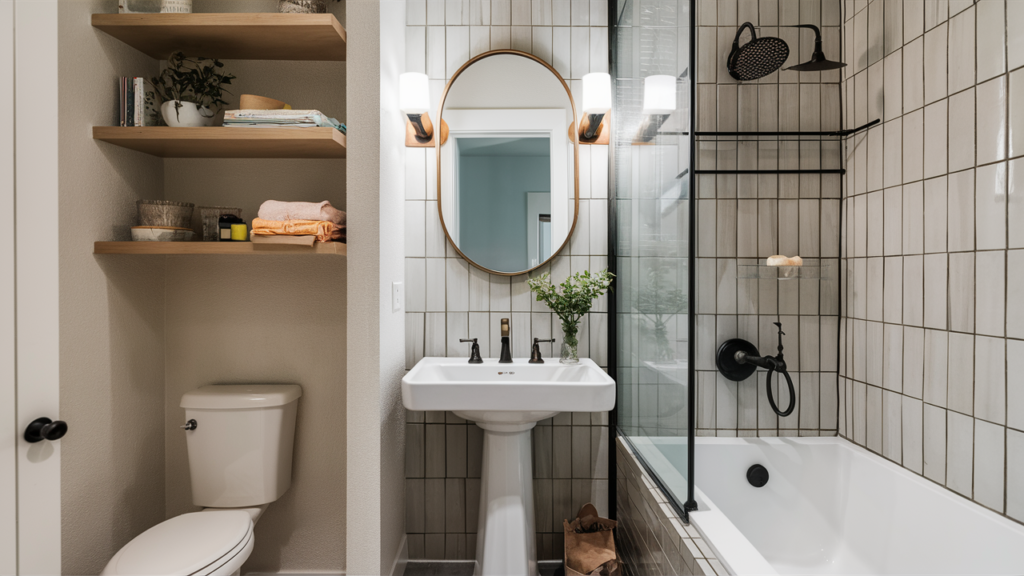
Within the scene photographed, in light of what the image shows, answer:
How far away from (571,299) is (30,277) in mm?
1510

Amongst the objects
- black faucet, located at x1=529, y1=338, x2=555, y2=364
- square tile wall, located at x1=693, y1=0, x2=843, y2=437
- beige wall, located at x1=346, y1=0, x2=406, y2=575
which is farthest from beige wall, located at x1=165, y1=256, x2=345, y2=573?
square tile wall, located at x1=693, y1=0, x2=843, y2=437

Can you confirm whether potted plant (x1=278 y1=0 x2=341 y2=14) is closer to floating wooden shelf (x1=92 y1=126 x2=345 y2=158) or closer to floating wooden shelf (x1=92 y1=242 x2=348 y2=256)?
floating wooden shelf (x1=92 y1=126 x2=345 y2=158)

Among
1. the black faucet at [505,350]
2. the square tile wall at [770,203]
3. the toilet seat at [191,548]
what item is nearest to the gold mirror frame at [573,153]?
the black faucet at [505,350]

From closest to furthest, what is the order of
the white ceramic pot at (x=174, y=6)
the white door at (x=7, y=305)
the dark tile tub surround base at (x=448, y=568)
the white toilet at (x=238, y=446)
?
the white door at (x=7, y=305) → the white ceramic pot at (x=174, y=6) → the white toilet at (x=238, y=446) → the dark tile tub surround base at (x=448, y=568)

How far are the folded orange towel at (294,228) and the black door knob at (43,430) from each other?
2.68 ft

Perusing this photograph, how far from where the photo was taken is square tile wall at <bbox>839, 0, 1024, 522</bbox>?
1.29 meters

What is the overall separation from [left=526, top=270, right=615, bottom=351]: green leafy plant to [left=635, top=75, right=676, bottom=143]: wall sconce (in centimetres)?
57

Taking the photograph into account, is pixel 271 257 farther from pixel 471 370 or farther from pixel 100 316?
pixel 471 370

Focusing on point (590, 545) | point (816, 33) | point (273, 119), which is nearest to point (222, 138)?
point (273, 119)

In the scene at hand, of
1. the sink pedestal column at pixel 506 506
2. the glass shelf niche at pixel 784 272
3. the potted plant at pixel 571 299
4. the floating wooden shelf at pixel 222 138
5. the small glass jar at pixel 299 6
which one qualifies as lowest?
the sink pedestal column at pixel 506 506

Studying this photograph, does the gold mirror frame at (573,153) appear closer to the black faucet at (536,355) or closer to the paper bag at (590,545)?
the black faucet at (536,355)

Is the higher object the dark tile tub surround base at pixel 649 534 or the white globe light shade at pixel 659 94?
the white globe light shade at pixel 659 94

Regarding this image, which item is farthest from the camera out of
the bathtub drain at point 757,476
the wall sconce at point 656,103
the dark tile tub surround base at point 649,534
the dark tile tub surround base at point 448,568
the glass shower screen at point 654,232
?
the dark tile tub surround base at point 448,568

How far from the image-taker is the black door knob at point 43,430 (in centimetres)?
88
